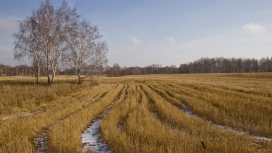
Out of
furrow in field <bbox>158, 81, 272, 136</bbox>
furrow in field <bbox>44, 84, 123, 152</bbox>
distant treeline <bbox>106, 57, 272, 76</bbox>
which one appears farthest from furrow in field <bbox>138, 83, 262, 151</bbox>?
distant treeline <bbox>106, 57, 272, 76</bbox>

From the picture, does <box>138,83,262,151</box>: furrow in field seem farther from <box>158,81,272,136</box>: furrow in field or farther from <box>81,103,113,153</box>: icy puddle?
<box>81,103,113,153</box>: icy puddle

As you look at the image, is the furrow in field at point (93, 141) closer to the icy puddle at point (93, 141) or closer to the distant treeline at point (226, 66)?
the icy puddle at point (93, 141)

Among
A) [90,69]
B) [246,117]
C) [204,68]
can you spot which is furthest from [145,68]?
[246,117]

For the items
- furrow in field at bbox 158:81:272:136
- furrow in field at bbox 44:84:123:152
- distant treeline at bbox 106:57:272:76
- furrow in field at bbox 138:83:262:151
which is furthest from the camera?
distant treeline at bbox 106:57:272:76

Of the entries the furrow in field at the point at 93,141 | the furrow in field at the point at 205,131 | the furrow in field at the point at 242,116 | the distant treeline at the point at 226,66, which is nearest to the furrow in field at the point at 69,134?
the furrow in field at the point at 93,141

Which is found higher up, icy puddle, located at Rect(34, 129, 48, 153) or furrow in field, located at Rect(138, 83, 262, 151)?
furrow in field, located at Rect(138, 83, 262, 151)

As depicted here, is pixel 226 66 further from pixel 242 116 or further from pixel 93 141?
pixel 93 141

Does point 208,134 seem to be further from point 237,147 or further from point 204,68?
point 204,68

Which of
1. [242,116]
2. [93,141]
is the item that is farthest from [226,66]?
[93,141]

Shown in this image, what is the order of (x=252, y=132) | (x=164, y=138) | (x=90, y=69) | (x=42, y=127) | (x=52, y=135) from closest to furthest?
1. (x=164, y=138)
2. (x=52, y=135)
3. (x=252, y=132)
4. (x=42, y=127)
5. (x=90, y=69)

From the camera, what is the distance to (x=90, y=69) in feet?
110

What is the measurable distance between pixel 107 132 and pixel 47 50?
68.4 feet

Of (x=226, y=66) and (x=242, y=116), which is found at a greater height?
(x=226, y=66)

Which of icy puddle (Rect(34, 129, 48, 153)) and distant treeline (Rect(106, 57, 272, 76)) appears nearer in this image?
icy puddle (Rect(34, 129, 48, 153))
